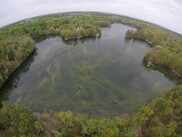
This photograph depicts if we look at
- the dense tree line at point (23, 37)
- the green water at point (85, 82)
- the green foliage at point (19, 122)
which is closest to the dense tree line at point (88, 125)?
the green foliage at point (19, 122)

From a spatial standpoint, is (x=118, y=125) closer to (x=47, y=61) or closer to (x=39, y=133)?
(x=39, y=133)

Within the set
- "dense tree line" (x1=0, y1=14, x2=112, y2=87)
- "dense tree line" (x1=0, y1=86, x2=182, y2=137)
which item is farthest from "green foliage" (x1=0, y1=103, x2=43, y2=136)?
"dense tree line" (x1=0, y1=14, x2=112, y2=87)


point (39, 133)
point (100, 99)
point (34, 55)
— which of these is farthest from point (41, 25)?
point (39, 133)

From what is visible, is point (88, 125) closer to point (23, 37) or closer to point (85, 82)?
point (85, 82)

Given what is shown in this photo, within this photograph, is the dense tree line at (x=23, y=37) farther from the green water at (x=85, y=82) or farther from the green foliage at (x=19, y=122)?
the green foliage at (x=19, y=122)

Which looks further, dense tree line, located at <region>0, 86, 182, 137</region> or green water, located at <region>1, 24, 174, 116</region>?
green water, located at <region>1, 24, 174, 116</region>

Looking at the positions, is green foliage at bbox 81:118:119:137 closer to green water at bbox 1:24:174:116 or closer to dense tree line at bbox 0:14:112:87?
green water at bbox 1:24:174:116
